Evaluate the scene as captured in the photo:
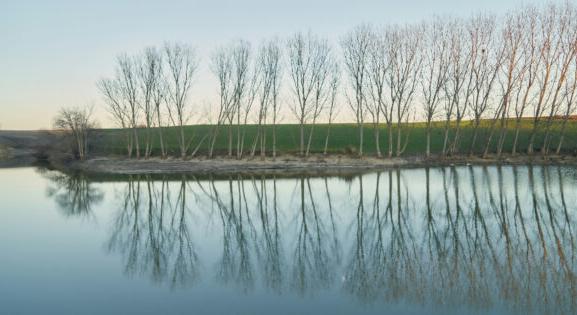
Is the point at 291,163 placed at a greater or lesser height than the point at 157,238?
greater

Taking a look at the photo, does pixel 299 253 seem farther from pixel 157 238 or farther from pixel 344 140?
pixel 344 140

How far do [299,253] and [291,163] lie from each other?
33565 mm

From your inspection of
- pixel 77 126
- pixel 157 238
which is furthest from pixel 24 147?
pixel 157 238

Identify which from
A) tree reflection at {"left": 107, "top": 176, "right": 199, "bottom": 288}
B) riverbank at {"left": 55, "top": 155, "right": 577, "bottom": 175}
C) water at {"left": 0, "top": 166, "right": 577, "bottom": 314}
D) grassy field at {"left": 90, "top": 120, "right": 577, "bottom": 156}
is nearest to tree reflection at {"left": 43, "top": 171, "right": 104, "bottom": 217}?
water at {"left": 0, "top": 166, "right": 577, "bottom": 314}

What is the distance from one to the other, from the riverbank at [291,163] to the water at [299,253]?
18.2 m

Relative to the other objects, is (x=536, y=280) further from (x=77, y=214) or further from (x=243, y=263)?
(x=77, y=214)

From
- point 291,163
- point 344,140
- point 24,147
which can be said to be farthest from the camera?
point 24,147

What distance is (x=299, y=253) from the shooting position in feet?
40.7

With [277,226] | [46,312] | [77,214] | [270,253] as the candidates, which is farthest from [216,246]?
[77,214]

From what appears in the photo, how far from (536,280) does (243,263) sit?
6.90 m

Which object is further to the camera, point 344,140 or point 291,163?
point 344,140

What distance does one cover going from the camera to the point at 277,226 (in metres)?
16.2

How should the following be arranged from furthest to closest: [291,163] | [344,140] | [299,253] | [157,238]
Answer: [344,140]
[291,163]
[157,238]
[299,253]

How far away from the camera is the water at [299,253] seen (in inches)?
351
